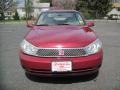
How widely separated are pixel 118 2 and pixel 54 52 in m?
95.5

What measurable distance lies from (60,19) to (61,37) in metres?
1.67

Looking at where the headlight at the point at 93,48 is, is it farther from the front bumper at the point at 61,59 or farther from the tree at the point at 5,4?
the tree at the point at 5,4

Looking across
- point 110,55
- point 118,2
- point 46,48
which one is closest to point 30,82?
point 46,48

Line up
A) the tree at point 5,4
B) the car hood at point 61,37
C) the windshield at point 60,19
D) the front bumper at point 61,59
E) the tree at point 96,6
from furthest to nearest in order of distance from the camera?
the tree at point 5,4 < the tree at point 96,6 < the windshield at point 60,19 < the car hood at point 61,37 < the front bumper at point 61,59

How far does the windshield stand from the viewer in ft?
24.8

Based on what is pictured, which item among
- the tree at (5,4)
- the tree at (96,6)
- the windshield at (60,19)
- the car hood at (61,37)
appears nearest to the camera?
the car hood at (61,37)

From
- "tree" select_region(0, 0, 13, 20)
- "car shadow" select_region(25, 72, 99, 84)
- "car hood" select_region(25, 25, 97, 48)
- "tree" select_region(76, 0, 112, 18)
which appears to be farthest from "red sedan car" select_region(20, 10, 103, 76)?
"tree" select_region(0, 0, 13, 20)

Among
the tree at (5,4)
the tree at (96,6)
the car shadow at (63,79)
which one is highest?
the car shadow at (63,79)

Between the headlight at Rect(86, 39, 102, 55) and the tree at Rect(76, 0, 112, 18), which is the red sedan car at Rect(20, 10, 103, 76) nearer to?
the headlight at Rect(86, 39, 102, 55)

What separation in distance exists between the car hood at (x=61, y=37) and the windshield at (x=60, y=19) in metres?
0.54

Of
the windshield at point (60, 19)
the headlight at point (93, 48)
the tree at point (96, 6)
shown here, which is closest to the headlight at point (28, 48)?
the headlight at point (93, 48)

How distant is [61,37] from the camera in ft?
20.1

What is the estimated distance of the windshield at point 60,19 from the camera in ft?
24.8

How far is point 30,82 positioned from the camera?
6.33 metres
